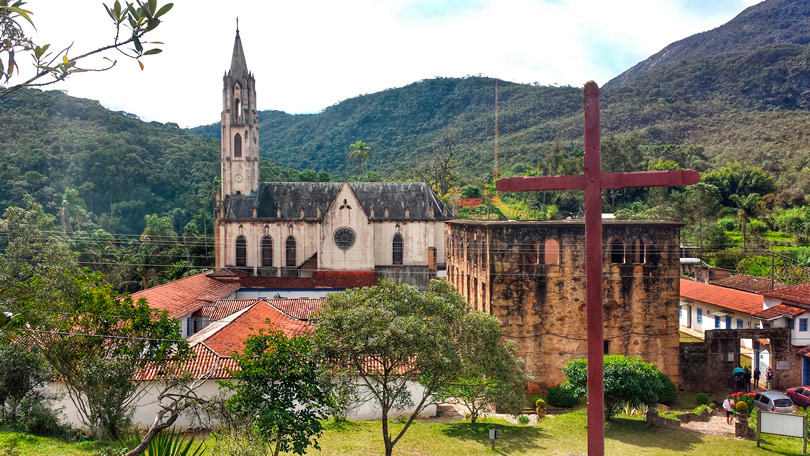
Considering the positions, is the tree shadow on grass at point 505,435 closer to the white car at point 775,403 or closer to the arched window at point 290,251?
the white car at point 775,403

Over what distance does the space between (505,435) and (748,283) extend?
2902cm

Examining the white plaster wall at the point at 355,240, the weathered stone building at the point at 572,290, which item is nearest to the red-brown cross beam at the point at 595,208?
the weathered stone building at the point at 572,290

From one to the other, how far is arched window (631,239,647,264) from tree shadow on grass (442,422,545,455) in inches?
419

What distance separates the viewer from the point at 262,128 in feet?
639

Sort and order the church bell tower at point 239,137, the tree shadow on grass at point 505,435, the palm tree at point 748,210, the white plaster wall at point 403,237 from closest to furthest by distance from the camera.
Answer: the tree shadow on grass at point 505,435, the white plaster wall at point 403,237, the church bell tower at point 239,137, the palm tree at point 748,210

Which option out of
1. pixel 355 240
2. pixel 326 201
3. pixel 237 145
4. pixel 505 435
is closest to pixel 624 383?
pixel 505 435

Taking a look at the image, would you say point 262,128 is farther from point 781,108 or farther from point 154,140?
point 781,108

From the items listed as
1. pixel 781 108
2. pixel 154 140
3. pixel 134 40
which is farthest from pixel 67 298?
pixel 781 108

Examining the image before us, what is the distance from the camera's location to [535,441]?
63.5 ft

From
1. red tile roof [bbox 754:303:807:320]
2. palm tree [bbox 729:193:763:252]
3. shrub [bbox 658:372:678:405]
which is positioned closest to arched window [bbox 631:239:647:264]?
shrub [bbox 658:372:678:405]

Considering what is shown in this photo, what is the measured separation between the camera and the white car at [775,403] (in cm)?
2235

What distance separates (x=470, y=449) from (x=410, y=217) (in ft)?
107

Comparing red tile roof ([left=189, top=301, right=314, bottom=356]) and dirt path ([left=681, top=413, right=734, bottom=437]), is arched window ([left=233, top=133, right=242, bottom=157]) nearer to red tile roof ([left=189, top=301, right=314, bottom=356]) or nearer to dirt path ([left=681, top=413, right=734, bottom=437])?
red tile roof ([left=189, top=301, right=314, bottom=356])

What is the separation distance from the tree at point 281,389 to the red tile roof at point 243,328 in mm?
3394
